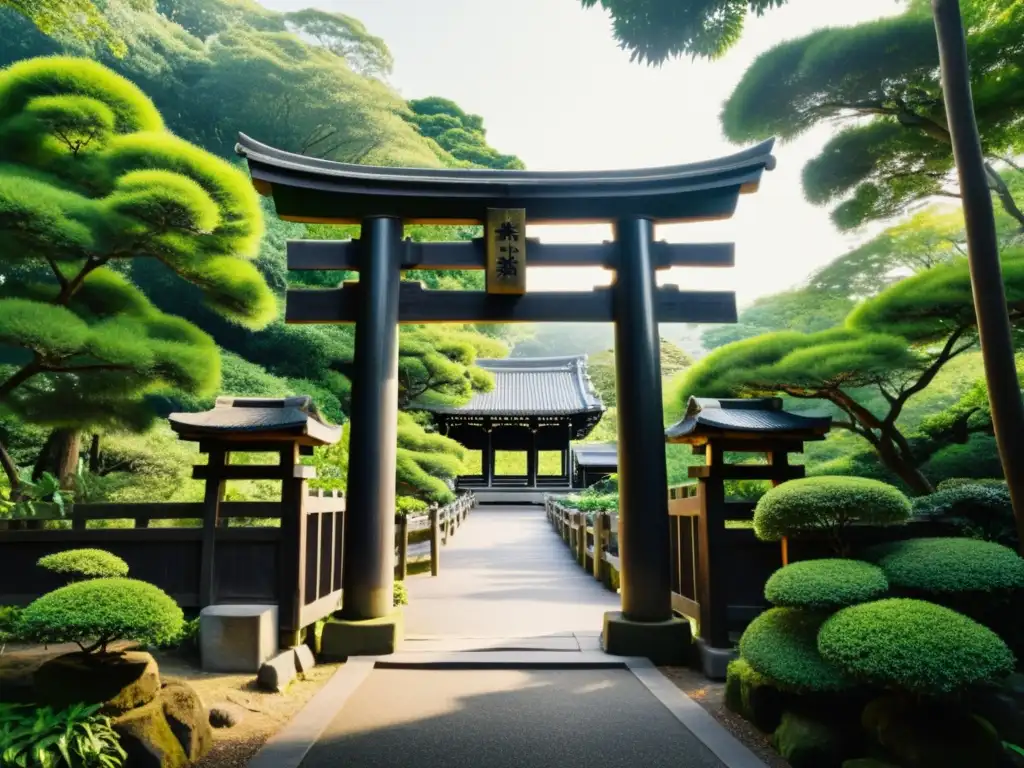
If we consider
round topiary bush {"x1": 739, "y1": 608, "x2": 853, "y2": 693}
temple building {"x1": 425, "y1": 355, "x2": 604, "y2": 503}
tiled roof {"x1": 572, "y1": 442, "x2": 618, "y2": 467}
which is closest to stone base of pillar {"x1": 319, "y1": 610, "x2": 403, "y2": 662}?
round topiary bush {"x1": 739, "y1": 608, "x2": 853, "y2": 693}

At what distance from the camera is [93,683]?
139 inches

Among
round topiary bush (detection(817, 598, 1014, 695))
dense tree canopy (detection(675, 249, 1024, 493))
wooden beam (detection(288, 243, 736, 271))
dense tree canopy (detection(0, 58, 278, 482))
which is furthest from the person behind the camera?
dense tree canopy (detection(675, 249, 1024, 493))

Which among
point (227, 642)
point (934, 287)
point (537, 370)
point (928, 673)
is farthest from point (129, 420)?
point (537, 370)

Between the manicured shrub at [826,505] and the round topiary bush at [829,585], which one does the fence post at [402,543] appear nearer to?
the manicured shrub at [826,505]

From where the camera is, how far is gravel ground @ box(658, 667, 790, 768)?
12.6ft

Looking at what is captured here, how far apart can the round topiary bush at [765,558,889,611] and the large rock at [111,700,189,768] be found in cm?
360

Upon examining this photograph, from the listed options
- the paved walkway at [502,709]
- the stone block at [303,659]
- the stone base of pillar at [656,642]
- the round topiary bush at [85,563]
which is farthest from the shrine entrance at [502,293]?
the round topiary bush at [85,563]

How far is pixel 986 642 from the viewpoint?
10.6 ft

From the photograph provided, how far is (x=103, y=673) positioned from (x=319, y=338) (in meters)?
19.9

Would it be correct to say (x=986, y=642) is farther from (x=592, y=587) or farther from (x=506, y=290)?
(x=592, y=587)

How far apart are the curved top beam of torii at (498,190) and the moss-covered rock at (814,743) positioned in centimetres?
482

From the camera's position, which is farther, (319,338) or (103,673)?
(319,338)

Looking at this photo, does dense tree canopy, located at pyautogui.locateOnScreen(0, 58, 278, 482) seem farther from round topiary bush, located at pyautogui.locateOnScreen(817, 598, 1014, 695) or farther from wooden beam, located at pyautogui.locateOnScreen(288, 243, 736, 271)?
round topiary bush, located at pyautogui.locateOnScreen(817, 598, 1014, 695)

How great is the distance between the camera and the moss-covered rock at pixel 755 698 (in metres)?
4.18
